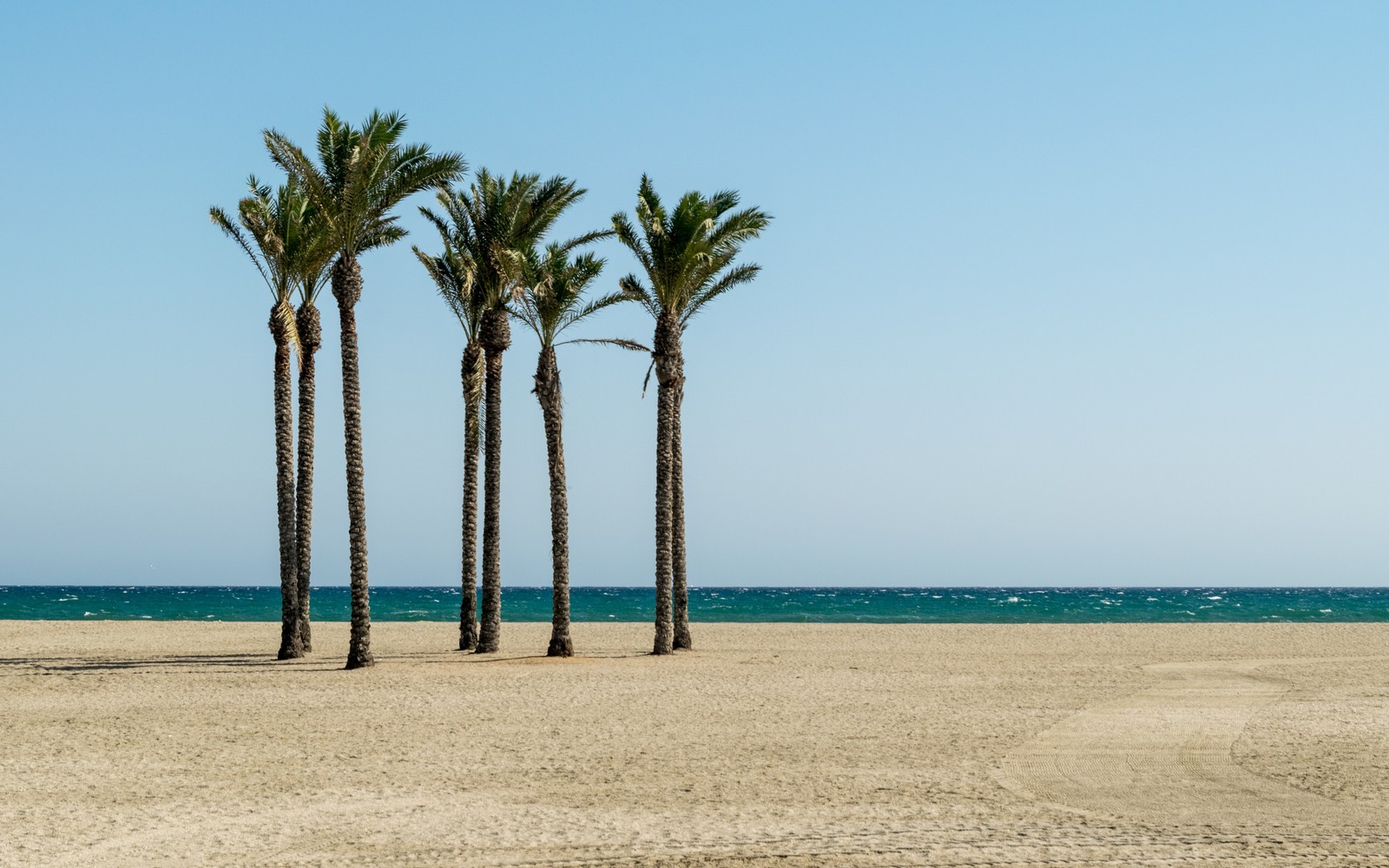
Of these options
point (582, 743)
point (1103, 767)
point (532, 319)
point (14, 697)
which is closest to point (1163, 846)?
point (1103, 767)

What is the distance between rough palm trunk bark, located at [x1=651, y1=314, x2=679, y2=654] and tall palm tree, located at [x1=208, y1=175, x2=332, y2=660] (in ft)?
24.2

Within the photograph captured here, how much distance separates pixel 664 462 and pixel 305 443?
760 cm

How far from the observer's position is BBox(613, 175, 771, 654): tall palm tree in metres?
27.1

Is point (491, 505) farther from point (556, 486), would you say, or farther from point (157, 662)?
point (157, 662)

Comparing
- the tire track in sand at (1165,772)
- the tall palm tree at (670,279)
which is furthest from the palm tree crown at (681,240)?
the tire track in sand at (1165,772)

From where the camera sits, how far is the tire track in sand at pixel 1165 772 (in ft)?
34.9

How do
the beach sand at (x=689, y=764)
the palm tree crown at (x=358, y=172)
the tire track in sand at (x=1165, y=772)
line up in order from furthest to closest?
the palm tree crown at (x=358, y=172)
the tire track in sand at (x=1165, y=772)
the beach sand at (x=689, y=764)

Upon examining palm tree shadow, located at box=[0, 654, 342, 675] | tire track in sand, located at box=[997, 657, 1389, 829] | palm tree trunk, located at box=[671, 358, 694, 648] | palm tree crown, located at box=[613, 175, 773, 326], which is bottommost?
palm tree shadow, located at box=[0, 654, 342, 675]

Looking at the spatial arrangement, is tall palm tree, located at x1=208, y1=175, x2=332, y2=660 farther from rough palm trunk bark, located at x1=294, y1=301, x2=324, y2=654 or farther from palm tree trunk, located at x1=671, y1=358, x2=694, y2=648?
palm tree trunk, located at x1=671, y1=358, x2=694, y2=648

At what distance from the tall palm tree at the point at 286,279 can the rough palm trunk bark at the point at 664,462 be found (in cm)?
736

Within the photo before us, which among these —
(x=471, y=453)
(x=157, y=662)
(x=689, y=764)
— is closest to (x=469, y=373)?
(x=471, y=453)

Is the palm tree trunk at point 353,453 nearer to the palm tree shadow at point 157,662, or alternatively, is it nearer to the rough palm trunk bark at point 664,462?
the palm tree shadow at point 157,662

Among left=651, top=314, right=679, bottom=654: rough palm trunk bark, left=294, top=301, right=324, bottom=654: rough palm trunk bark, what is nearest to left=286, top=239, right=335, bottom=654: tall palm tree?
left=294, top=301, right=324, bottom=654: rough palm trunk bark

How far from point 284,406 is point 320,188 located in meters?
4.88
